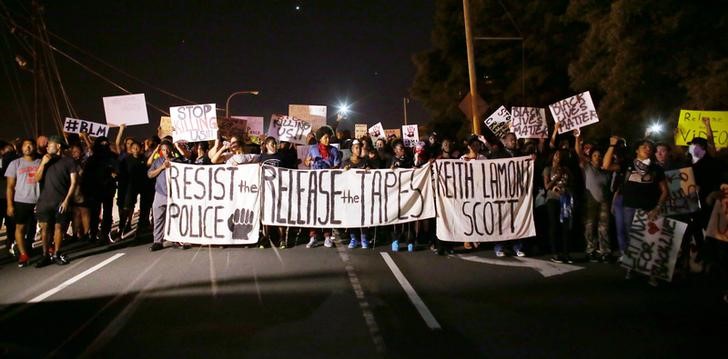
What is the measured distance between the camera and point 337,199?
9508 mm

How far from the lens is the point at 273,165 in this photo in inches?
392

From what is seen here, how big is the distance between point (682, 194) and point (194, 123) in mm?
8090

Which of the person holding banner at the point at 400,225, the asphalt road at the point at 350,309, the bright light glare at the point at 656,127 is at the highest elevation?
the bright light glare at the point at 656,127

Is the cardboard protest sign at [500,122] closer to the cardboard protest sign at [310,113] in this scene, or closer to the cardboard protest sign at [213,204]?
the cardboard protest sign at [310,113]

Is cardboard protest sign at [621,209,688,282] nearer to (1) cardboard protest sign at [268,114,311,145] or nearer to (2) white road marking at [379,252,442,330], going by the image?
(2) white road marking at [379,252,442,330]

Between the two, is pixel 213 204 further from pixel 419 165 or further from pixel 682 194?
pixel 682 194

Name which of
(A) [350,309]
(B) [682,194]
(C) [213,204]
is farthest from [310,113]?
(A) [350,309]

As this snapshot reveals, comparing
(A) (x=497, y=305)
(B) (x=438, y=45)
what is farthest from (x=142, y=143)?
(B) (x=438, y=45)

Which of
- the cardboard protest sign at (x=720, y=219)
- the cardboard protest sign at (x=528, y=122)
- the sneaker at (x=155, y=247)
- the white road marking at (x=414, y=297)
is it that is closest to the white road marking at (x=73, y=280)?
the sneaker at (x=155, y=247)

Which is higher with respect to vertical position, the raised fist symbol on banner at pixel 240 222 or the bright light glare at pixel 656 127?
the bright light glare at pixel 656 127

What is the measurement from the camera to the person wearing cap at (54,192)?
841 centimetres

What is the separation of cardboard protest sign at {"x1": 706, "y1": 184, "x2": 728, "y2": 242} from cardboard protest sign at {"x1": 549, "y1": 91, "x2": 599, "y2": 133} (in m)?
3.91

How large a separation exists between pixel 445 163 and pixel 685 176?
3400 mm

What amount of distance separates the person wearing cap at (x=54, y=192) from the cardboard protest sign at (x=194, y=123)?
2.27m
